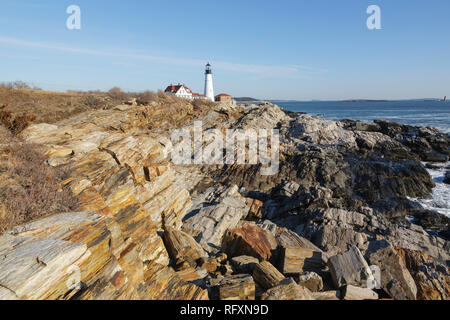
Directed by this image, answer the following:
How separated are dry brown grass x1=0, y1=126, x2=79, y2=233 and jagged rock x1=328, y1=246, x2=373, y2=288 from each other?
27.3 feet

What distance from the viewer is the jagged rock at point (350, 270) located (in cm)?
694

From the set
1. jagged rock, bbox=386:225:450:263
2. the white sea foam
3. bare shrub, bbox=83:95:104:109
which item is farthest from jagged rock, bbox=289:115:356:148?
bare shrub, bbox=83:95:104:109

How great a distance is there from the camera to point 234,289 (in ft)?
20.8

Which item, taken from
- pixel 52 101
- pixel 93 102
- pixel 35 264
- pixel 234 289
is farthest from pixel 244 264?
pixel 52 101

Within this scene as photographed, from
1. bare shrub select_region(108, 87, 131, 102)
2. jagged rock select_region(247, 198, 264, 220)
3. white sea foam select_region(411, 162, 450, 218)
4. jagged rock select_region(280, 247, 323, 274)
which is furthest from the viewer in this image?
bare shrub select_region(108, 87, 131, 102)

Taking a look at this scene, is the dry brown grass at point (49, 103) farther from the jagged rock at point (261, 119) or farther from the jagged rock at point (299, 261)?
the jagged rock at point (299, 261)

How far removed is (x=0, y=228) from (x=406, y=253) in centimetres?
1303

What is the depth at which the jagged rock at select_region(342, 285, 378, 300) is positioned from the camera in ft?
21.1

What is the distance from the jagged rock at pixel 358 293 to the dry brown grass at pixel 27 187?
27.4 feet

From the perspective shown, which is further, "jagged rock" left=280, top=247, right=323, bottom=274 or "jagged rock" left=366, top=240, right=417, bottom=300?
"jagged rock" left=280, top=247, right=323, bottom=274

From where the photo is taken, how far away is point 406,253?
910 centimetres

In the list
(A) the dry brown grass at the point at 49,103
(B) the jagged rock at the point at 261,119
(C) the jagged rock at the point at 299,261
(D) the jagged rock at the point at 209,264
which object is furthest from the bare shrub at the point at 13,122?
(B) the jagged rock at the point at 261,119

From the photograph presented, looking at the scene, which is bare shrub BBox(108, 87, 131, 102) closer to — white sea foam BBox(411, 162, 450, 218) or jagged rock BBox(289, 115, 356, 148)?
jagged rock BBox(289, 115, 356, 148)
